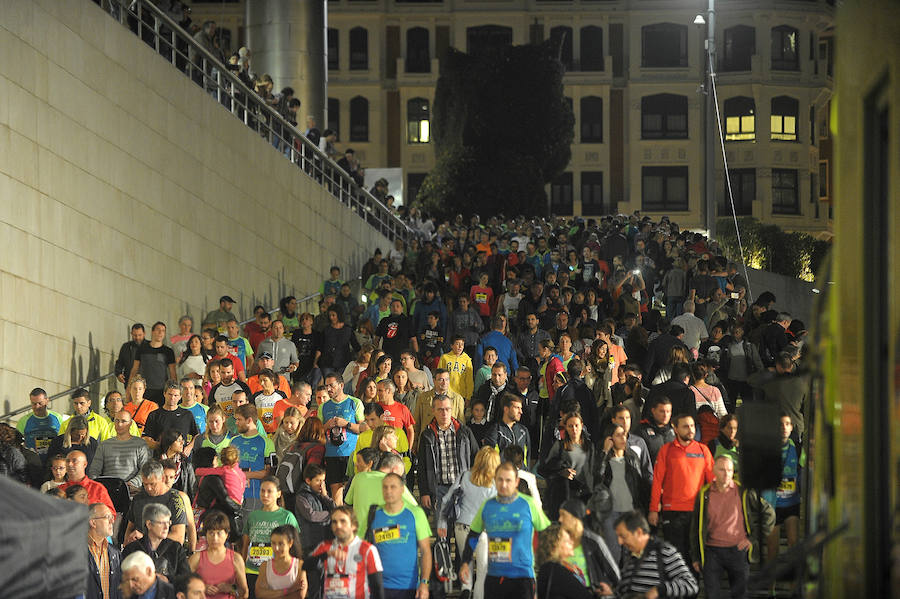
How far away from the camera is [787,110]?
69875mm

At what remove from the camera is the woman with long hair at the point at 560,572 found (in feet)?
34.9

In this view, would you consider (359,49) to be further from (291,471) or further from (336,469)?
(291,471)

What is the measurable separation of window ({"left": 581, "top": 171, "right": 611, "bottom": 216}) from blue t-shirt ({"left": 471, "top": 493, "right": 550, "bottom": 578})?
5906cm

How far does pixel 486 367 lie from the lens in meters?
17.4

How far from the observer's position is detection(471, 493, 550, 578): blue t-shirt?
11.1 m

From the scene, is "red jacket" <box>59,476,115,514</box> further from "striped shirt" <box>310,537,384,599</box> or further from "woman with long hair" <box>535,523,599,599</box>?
"woman with long hair" <box>535,523,599,599</box>

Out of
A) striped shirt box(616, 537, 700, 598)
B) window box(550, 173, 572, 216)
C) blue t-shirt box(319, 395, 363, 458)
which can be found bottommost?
striped shirt box(616, 537, 700, 598)

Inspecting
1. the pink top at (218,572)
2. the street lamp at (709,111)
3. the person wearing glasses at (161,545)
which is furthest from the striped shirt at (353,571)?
the street lamp at (709,111)

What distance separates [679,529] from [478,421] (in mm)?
3051

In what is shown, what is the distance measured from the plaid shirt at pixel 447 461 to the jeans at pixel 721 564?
2598 millimetres

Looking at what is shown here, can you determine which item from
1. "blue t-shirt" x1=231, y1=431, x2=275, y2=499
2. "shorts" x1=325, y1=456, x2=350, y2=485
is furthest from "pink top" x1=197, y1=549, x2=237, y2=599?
"shorts" x1=325, y1=456, x2=350, y2=485

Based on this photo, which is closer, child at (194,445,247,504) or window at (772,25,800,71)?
child at (194,445,247,504)

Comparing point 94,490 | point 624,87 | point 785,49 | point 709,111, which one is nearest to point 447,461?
point 94,490

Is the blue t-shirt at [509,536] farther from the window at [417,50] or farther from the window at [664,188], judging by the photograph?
the window at [417,50]
